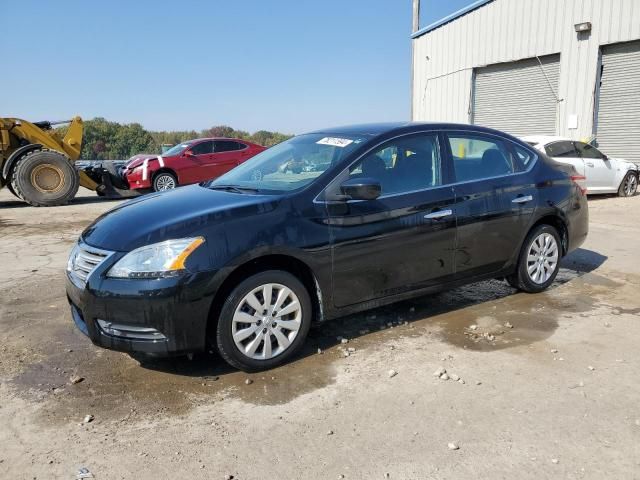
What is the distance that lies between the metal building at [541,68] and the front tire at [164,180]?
34.9 ft

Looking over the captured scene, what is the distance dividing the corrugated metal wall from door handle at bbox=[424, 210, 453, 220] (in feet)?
42.7

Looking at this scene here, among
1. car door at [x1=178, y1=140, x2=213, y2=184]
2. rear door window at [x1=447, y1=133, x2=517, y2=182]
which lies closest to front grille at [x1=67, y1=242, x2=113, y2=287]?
rear door window at [x1=447, y1=133, x2=517, y2=182]

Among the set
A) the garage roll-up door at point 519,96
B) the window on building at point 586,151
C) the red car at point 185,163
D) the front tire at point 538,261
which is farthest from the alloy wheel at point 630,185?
the front tire at point 538,261

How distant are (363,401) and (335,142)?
2089mm

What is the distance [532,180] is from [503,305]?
120 cm

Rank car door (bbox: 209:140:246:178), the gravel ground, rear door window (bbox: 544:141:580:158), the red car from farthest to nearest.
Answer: car door (bbox: 209:140:246:178) < the red car < rear door window (bbox: 544:141:580:158) < the gravel ground

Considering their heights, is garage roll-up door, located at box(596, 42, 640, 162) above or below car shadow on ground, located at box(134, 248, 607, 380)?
above

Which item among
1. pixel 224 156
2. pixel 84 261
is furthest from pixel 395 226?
pixel 224 156

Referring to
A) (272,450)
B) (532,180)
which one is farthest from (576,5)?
(272,450)

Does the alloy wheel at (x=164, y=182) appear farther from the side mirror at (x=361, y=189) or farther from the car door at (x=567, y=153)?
the side mirror at (x=361, y=189)

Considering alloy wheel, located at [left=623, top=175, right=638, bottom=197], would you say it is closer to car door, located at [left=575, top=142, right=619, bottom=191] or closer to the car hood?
car door, located at [left=575, top=142, right=619, bottom=191]

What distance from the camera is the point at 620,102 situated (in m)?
15.0

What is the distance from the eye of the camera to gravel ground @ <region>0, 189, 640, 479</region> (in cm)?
267

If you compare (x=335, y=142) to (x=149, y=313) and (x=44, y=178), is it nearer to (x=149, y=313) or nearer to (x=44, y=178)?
(x=149, y=313)
